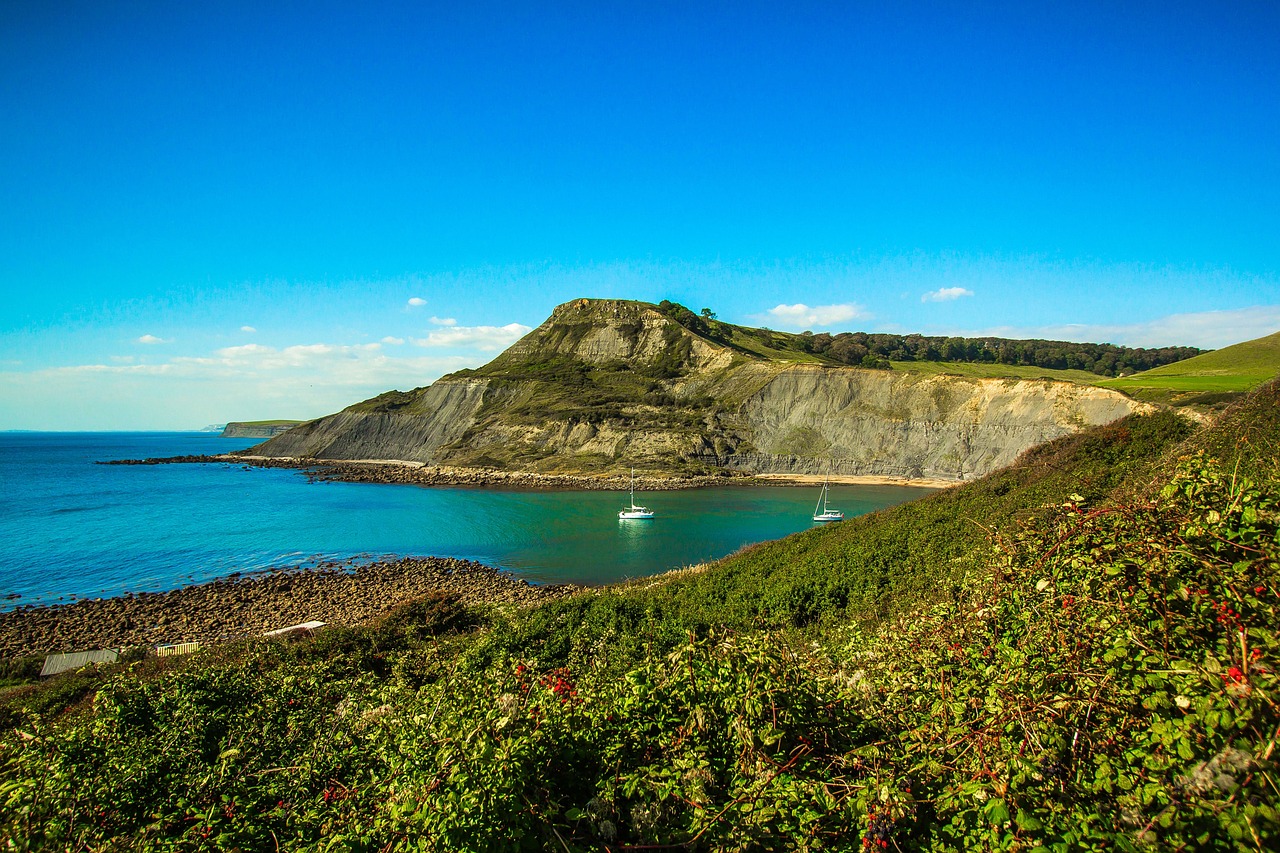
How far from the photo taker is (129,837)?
4398mm

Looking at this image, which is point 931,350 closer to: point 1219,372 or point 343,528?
point 1219,372

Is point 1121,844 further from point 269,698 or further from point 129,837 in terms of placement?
point 269,698

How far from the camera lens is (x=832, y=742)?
4.86 meters

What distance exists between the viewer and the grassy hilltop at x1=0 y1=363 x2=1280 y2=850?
329 centimetres

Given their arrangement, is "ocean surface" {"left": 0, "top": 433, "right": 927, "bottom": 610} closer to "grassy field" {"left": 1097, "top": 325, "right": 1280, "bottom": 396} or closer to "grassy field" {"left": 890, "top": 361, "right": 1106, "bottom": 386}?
"grassy field" {"left": 1097, "top": 325, "right": 1280, "bottom": 396}

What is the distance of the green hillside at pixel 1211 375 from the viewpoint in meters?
57.3

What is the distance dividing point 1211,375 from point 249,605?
93525mm

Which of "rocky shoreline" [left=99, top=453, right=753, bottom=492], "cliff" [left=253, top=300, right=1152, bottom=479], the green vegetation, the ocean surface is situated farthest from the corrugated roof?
the green vegetation

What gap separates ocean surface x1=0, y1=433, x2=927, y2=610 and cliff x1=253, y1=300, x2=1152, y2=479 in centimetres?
1173

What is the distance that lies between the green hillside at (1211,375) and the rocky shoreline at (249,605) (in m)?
60.1

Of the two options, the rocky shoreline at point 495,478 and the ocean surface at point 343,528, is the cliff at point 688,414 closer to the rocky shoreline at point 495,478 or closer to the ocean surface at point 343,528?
the rocky shoreline at point 495,478

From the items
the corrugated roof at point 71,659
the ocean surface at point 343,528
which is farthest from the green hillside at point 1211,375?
the corrugated roof at point 71,659

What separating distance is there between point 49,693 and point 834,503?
2264 inches

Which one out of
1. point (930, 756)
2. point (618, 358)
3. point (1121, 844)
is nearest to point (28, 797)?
point (930, 756)
